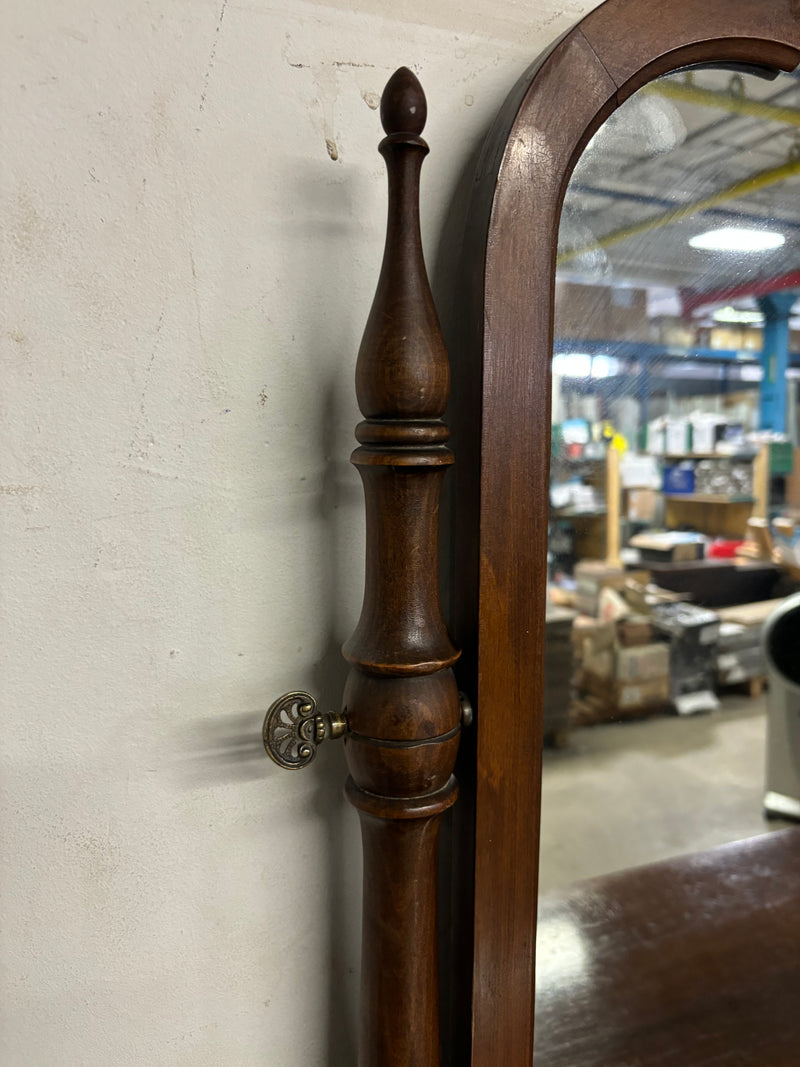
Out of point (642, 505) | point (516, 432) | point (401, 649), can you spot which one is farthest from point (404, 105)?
point (642, 505)

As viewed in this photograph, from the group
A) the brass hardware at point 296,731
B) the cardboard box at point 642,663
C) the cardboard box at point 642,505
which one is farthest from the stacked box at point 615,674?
the brass hardware at point 296,731

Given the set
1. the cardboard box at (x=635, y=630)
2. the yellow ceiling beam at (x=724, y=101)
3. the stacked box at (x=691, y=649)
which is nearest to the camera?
the yellow ceiling beam at (x=724, y=101)

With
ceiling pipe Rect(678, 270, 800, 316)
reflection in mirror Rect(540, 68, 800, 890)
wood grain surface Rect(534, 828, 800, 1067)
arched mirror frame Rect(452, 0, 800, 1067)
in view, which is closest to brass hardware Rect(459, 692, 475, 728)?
arched mirror frame Rect(452, 0, 800, 1067)

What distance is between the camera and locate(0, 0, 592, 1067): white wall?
49cm

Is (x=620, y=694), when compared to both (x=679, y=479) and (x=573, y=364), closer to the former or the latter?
(x=679, y=479)

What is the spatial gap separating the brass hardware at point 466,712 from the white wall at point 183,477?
10 cm

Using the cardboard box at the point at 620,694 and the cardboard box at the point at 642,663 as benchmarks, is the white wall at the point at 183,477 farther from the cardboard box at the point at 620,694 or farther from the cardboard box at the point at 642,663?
the cardboard box at the point at 642,663

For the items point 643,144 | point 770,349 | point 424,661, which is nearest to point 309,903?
point 424,661

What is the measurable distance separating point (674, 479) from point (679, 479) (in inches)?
0.8

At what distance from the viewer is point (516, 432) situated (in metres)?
0.56

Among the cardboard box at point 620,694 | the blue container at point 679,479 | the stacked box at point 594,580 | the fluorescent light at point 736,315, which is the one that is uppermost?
the fluorescent light at point 736,315

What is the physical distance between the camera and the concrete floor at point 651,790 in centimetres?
85

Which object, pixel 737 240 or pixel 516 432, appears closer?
pixel 516 432

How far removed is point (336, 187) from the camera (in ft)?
1.81
